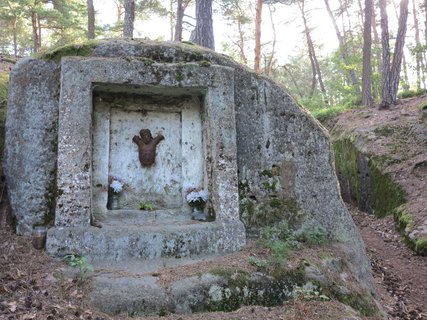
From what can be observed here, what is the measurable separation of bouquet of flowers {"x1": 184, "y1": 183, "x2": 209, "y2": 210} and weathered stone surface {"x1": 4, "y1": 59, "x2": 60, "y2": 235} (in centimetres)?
184

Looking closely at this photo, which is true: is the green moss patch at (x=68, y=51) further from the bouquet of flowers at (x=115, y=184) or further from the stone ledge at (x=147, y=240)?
the stone ledge at (x=147, y=240)

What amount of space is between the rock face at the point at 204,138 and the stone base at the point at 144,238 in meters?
0.18

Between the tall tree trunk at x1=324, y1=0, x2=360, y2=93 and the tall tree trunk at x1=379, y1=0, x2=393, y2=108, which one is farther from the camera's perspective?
the tall tree trunk at x1=324, y1=0, x2=360, y2=93

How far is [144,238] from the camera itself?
16.4 feet

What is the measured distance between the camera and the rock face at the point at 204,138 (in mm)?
5148

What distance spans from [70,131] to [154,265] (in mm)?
1996

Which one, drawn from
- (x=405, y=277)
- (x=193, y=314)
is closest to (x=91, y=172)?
(x=193, y=314)

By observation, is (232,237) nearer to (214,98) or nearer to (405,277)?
(214,98)

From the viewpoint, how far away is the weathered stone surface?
A: 5.16 metres

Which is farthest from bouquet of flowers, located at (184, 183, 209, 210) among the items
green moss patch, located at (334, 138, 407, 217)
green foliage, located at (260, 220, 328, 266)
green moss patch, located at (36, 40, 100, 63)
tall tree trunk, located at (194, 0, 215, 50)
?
green moss patch, located at (334, 138, 407, 217)

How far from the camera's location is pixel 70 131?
512 cm

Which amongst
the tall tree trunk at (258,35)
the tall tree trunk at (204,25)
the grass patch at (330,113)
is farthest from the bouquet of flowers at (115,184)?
the tall tree trunk at (258,35)

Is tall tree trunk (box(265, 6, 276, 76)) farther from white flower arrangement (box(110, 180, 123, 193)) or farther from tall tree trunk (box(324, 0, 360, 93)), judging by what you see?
white flower arrangement (box(110, 180, 123, 193))

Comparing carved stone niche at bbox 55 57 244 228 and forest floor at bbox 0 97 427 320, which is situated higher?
carved stone niche at bbox 55 57 244 228
